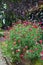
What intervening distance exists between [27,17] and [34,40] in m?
7.54

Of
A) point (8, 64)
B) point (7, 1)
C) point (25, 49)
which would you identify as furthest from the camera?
point (7, 1)

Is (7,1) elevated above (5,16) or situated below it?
above

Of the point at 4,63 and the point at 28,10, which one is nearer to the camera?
the point at 4,63

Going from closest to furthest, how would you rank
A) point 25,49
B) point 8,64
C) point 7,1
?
point 25,49, point 8,64, point 7,1

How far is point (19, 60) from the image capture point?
6.67m

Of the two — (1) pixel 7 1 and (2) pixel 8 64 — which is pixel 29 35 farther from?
(1) pixel 7 1

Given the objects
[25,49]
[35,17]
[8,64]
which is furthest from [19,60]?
[35,17]

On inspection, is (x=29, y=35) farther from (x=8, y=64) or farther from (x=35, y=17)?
(x=35, y=17)

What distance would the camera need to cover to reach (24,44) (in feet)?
21.6

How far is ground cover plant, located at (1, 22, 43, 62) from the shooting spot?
6.41m

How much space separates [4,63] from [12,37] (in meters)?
1.20

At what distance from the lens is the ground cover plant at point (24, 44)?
6.41 metres

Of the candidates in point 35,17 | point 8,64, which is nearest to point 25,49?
point 8,64

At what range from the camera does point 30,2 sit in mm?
14289
